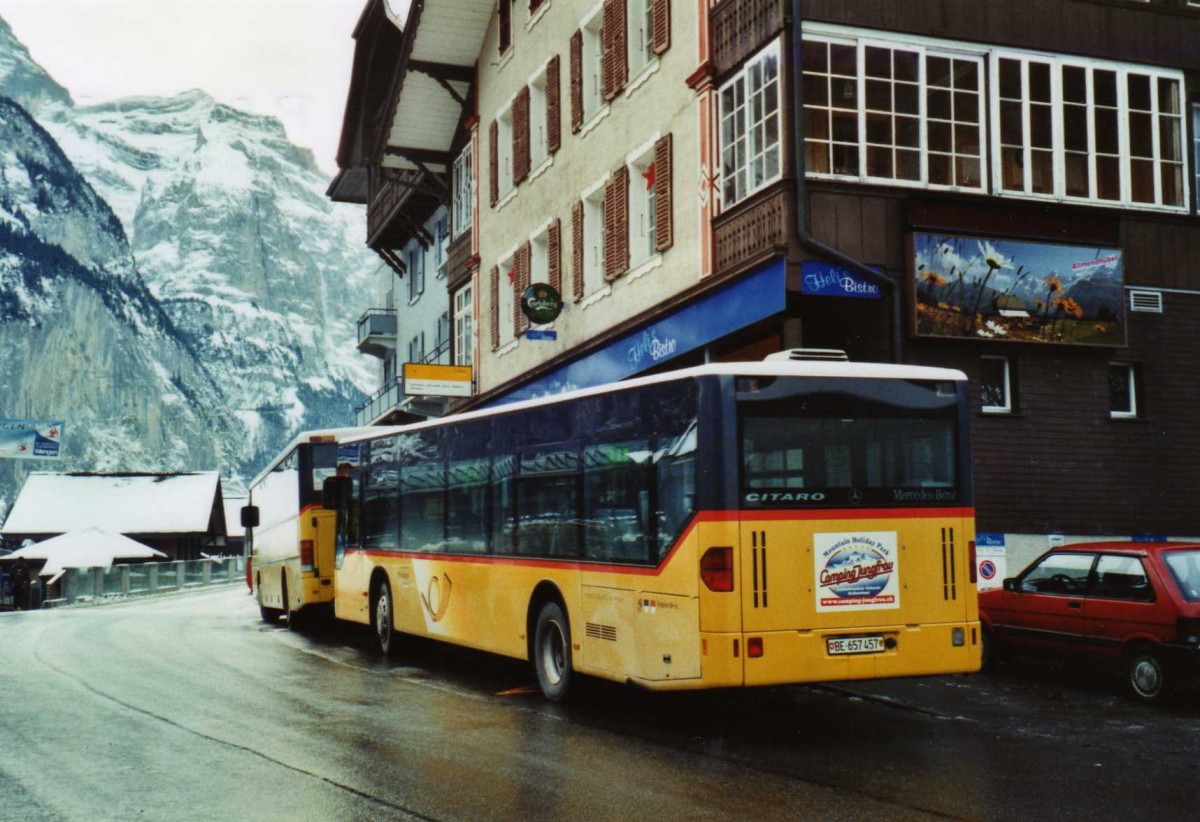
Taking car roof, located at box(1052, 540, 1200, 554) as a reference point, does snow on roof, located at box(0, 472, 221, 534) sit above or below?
above

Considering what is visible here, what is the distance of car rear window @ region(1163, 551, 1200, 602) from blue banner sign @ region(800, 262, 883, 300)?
20.1ft

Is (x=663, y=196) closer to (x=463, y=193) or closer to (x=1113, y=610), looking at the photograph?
(x=1113, y=610)

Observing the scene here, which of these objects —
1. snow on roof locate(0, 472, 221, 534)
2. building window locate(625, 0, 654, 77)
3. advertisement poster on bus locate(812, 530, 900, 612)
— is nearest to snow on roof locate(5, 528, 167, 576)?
snow on roof locate(0, 472, 221, 534)

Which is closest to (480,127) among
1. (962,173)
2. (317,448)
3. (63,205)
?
(317,448)

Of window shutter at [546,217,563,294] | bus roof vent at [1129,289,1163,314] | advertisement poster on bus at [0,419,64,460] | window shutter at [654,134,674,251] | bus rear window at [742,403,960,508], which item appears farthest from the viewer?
advertisement poster on bus at [0,419,64,460]

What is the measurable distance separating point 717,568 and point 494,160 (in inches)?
922

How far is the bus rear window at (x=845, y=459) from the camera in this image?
10109 millimetres

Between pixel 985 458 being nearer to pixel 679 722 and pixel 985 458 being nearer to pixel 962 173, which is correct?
pixel 962 173

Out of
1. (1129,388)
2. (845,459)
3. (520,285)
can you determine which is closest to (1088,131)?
(1129,388)

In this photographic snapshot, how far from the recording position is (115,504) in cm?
8669

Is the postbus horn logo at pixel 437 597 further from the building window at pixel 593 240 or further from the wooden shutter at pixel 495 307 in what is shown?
the wooden shutter at pixel 495 307

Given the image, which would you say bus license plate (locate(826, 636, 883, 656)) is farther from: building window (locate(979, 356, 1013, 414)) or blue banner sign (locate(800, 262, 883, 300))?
building window (locate(979, 356, 1013, 414))

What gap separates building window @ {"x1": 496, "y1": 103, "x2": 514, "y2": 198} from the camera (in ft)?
103

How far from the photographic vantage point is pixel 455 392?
3228cm
